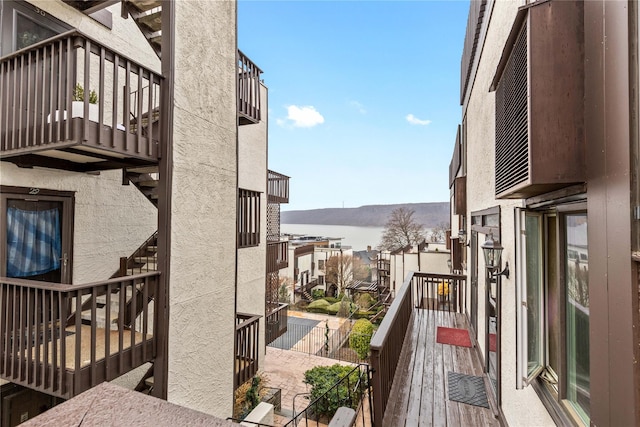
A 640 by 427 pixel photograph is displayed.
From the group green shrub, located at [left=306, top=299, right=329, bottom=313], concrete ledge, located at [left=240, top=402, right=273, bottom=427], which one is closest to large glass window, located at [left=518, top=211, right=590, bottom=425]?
concrete ledge, located at [left=240, top=402, right=273, bottom=427]

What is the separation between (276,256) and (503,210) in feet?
23.1

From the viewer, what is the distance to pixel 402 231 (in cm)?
3025

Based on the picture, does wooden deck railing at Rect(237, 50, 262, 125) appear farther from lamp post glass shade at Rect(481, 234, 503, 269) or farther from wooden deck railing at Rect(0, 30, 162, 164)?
lamp post glass shade at Rect(481, 234, 503, 269)

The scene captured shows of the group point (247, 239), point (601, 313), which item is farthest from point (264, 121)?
A: point (601, 313)

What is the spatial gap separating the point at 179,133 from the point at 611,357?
403 cm

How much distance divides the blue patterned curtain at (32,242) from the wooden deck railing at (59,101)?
835 mm

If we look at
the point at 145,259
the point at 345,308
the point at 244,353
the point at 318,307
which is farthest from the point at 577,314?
the point at 318,307

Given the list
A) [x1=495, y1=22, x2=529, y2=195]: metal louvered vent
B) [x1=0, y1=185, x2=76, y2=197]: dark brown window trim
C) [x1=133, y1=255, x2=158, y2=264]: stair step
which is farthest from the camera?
[x1=133, y1=255, x2=158, y2=264]: stair step

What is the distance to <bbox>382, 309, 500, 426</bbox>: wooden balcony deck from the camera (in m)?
3.00

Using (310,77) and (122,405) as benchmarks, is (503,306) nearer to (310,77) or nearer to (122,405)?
(122,405)

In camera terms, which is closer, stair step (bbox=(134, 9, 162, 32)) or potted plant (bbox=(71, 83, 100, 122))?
potted plant (bbox=(71, 83, 100, 122))

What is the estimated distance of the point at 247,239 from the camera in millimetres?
6008

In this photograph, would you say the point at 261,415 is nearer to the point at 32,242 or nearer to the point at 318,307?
the point at 32,242

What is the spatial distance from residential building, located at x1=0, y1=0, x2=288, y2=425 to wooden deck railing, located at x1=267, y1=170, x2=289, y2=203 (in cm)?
446
